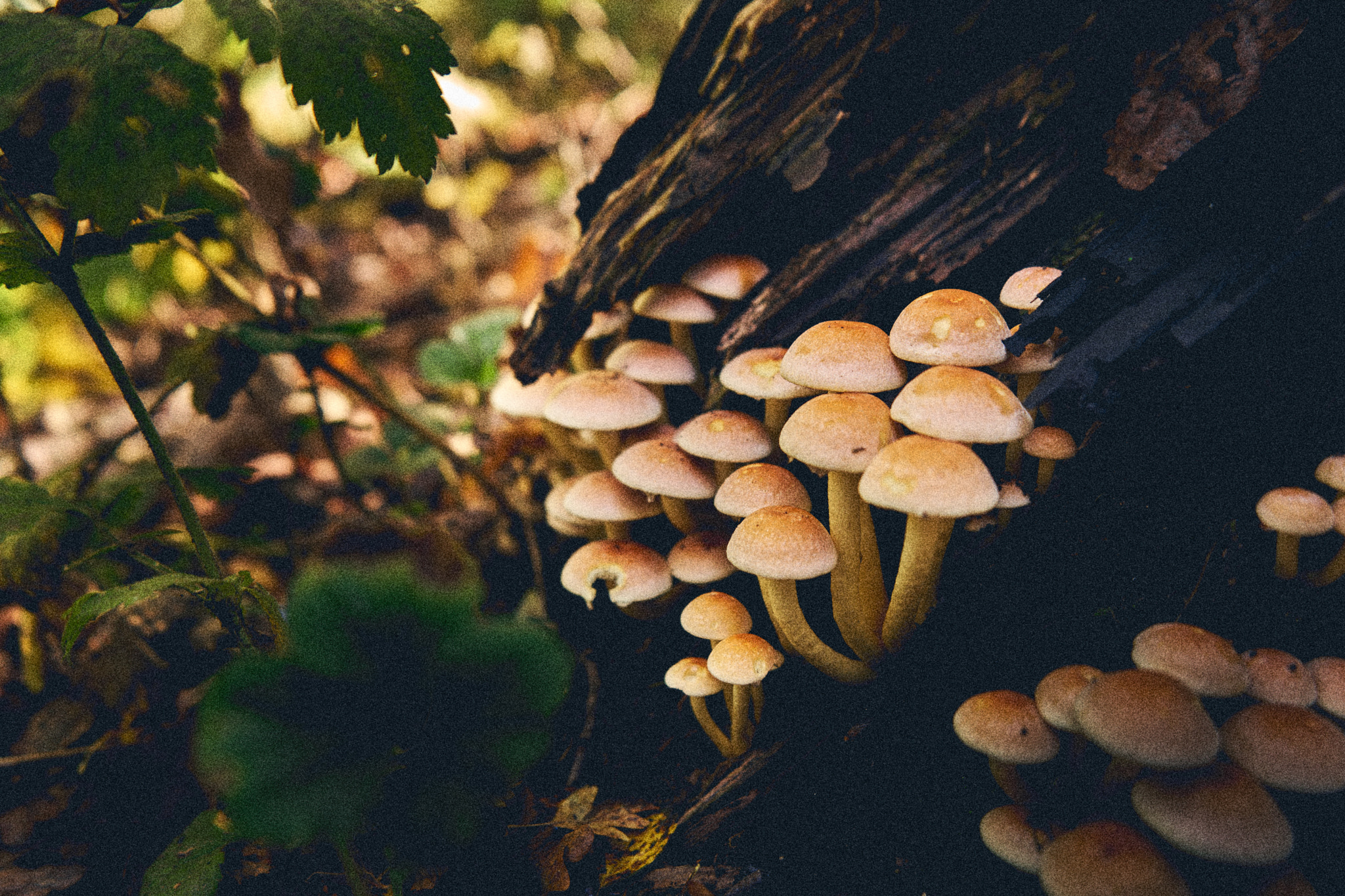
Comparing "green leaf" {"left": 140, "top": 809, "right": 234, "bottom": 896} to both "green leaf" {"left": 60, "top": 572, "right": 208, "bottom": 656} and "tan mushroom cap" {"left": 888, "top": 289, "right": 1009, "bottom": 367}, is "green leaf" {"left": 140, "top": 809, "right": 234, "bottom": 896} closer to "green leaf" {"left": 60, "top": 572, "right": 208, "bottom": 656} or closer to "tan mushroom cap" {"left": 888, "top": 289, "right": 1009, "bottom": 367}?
"green leaf" {"left": 60, "top": 572, "right": 208, "bottom": 656}

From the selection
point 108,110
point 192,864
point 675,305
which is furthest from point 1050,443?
point 192,864

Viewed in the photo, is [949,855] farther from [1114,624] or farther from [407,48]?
[407,48]

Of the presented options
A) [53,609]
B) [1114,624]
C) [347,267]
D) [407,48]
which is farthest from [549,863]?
[347,267]

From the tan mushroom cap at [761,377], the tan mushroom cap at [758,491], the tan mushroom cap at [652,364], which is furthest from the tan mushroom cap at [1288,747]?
the tan mushroom cap at [652,364]

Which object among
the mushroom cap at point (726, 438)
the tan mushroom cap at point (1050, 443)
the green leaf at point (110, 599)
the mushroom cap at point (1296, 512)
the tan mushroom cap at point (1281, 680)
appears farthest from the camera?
the mushroom cap at point (726, 438)

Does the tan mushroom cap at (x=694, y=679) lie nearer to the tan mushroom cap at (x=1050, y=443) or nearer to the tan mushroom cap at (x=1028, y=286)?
the tan mushroom cap at (x=1050, y=443)

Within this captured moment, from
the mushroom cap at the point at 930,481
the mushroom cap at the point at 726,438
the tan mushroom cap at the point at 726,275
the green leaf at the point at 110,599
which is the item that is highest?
the tan mushroom cap at the point at 726,275

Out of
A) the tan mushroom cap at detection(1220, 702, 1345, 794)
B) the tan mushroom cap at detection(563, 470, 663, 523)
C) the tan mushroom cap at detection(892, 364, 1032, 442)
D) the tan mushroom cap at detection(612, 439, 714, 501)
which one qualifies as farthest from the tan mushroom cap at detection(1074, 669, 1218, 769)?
the tan mushroom cap at detection(563, 470, 663, 523)
